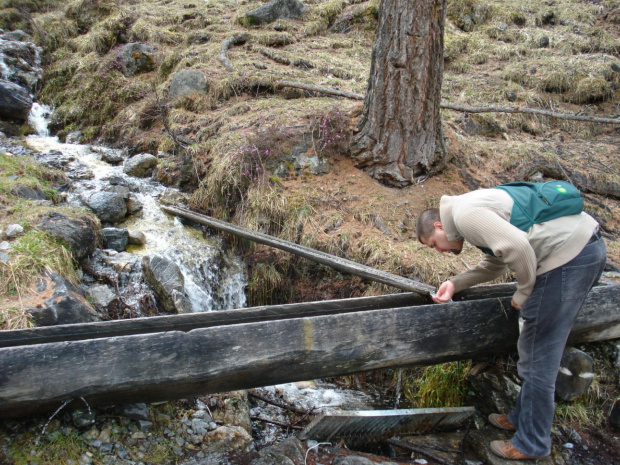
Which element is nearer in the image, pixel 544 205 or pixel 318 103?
pixel 544 205

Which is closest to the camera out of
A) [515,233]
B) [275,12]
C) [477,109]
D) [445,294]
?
[515,233]

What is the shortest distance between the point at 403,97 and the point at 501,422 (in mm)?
3569

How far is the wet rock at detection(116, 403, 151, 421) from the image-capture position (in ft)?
8.43

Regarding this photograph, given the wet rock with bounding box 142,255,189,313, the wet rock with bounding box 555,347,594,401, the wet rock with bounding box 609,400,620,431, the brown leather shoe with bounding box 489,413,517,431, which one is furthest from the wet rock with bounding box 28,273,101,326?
the wet rock with bounding box 609,400,620,431

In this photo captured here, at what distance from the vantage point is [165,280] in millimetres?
4234

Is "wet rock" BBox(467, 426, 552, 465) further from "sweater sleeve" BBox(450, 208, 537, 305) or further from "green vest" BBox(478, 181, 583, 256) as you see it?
"green vest" BBox(478, 181, 583, 256)

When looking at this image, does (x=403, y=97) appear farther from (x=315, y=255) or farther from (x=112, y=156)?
(x=112, y=156)

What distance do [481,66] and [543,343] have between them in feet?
29.0

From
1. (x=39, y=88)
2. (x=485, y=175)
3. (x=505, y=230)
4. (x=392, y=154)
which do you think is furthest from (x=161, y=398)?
(x=39, y=88)

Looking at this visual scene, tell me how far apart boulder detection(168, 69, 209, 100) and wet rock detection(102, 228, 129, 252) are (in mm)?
3586

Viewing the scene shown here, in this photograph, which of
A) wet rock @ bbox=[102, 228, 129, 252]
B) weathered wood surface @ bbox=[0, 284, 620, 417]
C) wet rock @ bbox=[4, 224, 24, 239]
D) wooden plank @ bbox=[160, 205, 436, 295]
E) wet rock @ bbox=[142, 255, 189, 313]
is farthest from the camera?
wet rock @ bbox=[102, 228, 129, 252]

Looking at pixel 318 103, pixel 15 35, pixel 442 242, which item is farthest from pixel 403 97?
pixel 15 35

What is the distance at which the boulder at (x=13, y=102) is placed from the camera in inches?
272

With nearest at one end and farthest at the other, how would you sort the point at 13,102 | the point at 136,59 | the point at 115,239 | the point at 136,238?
the point at 115,239, the point at 136,238, the point at 13,102, the point at 136,59
